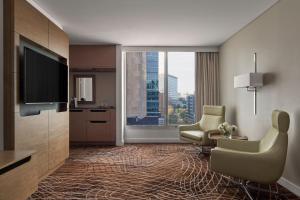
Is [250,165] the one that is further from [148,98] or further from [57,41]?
[148,98]

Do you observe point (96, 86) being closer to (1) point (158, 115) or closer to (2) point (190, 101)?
(1) point (158, 115)

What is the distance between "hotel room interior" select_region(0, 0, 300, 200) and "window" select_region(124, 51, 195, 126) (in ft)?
0.08

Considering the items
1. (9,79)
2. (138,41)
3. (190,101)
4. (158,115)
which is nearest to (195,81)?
(190,101)

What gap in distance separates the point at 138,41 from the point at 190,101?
2.04m

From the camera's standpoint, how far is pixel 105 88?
6.66 metres

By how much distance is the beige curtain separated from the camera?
263 inches

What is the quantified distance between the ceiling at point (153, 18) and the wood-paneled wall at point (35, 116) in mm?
429

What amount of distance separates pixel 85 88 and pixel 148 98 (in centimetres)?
159

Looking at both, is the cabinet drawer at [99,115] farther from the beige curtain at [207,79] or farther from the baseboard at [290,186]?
the baseboard at [290,186]

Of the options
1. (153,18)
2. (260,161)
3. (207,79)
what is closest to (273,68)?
(260,161)

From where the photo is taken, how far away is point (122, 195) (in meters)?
3.12

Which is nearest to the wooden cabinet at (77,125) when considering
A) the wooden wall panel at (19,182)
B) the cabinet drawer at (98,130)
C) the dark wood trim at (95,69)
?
the cabinet drawer at (98,130)

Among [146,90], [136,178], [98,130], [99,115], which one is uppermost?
[146,90]

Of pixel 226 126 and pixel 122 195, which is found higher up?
pixel 226 126
